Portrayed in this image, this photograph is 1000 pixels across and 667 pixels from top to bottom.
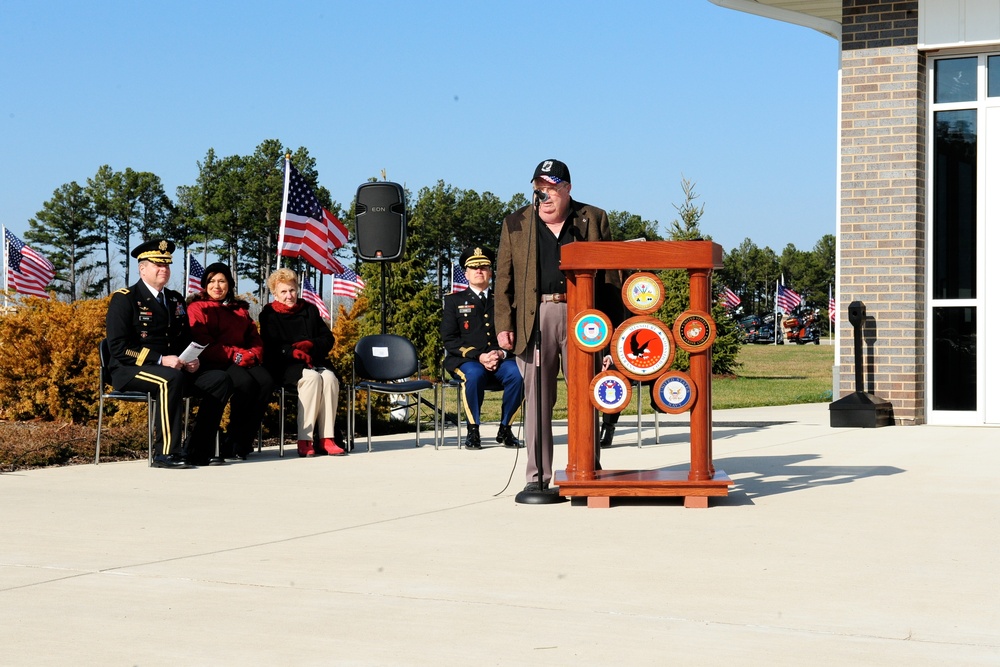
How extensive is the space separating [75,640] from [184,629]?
0.33m

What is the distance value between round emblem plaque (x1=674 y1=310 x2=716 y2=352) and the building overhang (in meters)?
8.07

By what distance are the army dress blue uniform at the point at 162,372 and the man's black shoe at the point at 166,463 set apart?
0.09 ft

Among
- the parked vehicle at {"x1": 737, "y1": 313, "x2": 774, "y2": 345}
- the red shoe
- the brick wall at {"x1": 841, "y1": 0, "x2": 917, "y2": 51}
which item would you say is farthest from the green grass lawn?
the parked vehicle at {"x1": 737, "y1": 313, "x2": 774, "y2": 345}

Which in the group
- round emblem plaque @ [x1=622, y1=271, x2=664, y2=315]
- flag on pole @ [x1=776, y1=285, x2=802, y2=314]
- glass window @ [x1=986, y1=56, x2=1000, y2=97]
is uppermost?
glass window @ [x1=986, y1=56, x2=1000, y2=97]

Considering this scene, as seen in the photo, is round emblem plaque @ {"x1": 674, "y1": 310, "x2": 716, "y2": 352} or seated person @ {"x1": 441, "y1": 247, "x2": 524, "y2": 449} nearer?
round emblem plaque @ {"x1": 674, "y1": 310, "x2": 716, "y2": 352}

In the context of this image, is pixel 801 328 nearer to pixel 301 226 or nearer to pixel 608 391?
pixel 301 226

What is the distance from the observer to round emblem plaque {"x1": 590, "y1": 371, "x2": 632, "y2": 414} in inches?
277

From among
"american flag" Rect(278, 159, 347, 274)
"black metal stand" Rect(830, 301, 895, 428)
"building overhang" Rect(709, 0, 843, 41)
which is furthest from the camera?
"american flag" Rect(278, 159, 347, 274)

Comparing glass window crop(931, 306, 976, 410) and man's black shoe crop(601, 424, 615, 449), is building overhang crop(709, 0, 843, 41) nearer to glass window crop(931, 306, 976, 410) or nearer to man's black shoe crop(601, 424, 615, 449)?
glass window crop(931, 306, 976, 410)

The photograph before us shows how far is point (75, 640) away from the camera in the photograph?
12.9ft

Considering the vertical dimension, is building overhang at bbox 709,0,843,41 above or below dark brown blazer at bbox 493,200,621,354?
above

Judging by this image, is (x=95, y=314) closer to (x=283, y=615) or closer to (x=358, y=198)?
(x=358, y=198)

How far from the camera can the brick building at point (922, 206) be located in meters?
12.5

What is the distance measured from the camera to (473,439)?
11.0 m
